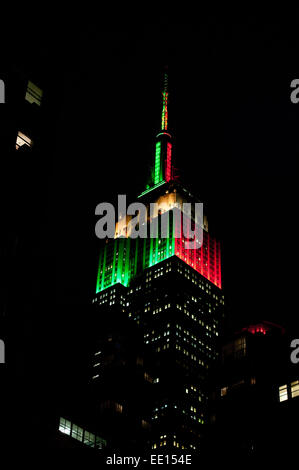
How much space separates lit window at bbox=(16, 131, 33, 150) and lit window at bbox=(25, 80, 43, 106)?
124 inches

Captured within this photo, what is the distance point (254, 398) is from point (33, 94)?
4992cm

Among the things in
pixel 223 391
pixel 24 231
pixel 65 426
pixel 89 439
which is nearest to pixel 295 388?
pixel 223 391

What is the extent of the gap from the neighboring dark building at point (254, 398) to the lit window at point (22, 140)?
150 ft

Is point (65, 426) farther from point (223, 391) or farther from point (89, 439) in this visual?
point (223, 391)

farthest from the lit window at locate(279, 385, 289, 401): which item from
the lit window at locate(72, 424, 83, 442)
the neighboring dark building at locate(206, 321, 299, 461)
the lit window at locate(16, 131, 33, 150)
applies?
the lit window at locate(16, 131, 33, 150)

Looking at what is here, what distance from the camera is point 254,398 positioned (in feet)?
263

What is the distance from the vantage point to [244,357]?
93.6 meters

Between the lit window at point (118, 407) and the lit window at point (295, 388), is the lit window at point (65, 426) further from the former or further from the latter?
the lit window at point (118, 407)

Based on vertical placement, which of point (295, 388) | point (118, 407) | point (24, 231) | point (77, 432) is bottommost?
point (77, 432)

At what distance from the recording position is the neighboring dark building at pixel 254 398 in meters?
74.2

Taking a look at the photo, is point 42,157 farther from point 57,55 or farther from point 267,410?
point 267,410

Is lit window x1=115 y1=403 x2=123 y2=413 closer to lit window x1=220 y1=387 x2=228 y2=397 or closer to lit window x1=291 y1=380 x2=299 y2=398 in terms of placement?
lit window x1=220 y1=387 x2=228 y2=397

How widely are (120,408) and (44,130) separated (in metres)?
82.5
